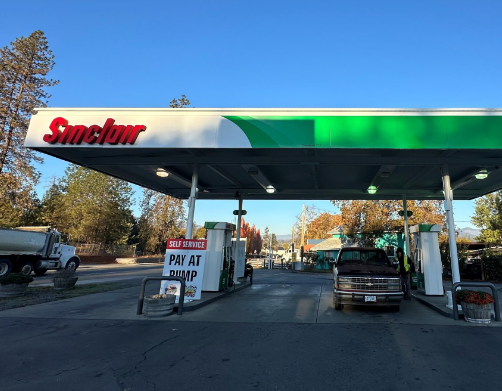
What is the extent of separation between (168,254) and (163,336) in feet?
10.9

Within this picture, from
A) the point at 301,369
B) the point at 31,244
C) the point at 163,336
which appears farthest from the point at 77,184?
the point at 301,369

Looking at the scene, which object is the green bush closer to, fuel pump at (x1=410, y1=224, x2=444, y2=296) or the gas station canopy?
the gas station canopy

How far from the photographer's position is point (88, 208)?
125 feet

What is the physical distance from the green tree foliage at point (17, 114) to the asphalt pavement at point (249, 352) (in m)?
25.4

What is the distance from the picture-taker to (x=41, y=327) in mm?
6734

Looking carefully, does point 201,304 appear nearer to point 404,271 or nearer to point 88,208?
point 404,271

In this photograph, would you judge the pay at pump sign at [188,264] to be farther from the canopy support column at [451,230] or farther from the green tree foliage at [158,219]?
the green tree foliage at [158,219]

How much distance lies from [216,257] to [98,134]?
584cm

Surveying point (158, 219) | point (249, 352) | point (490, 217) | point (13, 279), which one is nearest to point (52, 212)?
point (158, 219)

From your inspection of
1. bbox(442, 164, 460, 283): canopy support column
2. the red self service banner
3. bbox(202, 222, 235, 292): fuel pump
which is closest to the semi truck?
bbox(202, 222, 235, 292): fuel pump

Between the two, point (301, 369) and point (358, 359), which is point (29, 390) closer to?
point (301, 369)

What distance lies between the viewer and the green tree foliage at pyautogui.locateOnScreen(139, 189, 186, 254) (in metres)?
45.4

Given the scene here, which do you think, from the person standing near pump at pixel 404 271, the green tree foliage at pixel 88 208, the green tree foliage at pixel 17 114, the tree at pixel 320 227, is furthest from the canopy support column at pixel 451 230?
the tree at pixel 320 227

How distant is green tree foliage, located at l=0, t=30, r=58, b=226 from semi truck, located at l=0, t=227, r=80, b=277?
10.3 m
